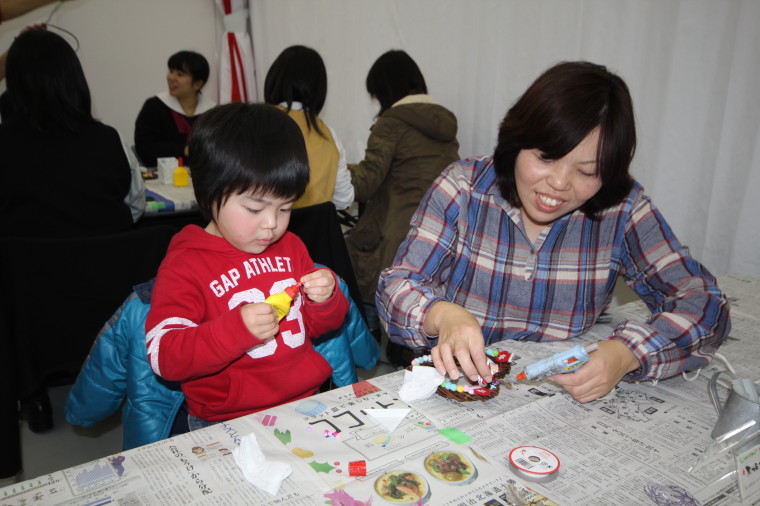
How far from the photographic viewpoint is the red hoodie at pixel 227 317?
104 centimetres

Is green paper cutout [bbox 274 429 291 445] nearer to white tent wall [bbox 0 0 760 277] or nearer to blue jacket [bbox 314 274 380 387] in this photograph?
blue jacket [bbox 314 274 380 387]

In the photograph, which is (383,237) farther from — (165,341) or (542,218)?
(165,341)

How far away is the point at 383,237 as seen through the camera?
267 cm

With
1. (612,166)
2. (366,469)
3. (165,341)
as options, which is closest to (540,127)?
(612,166)

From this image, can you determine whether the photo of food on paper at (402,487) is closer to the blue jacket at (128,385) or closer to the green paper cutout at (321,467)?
the green paper cutout at (321,467)

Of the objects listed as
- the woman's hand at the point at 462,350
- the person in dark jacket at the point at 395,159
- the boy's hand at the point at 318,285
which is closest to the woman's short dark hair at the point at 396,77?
the person in dark jacket at the point at 395,159

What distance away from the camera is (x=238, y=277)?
1205mm

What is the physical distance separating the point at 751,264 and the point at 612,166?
134 cm

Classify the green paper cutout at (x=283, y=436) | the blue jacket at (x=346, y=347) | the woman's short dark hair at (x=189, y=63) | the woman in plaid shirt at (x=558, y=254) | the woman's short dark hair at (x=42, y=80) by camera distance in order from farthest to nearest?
the woman's short dark hair at (x=189, y=63) < the woman's short dark hair at (x=42, y=80) < the blue jacket at (x=346, y=347) < the woman in plaid shirt at (x=558, y=254) < the green paper cutout at (x=283, y=436)

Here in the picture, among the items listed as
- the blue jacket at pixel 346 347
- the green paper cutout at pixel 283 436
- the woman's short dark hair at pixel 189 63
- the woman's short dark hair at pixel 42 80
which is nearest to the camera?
the green paper cutout at pixel 283 436

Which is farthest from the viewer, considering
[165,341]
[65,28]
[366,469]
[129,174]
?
[65,28]

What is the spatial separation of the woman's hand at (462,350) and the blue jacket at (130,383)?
638 millimetres

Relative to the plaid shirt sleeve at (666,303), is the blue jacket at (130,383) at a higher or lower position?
lower

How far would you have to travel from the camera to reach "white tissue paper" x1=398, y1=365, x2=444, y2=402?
103cm
